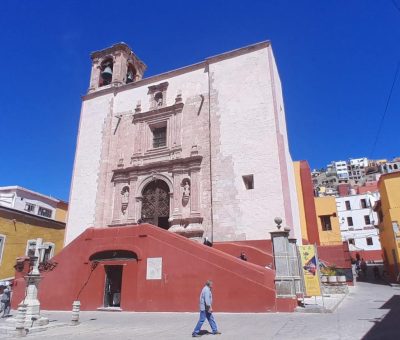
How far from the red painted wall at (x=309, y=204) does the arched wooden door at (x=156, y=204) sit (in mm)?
8365

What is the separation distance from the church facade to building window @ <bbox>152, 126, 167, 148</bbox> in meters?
0.06

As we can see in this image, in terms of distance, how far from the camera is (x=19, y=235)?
61.5 feet

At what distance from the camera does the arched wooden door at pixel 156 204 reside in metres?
Result: 16.8

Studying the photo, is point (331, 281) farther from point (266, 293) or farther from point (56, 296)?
point (56, 296)

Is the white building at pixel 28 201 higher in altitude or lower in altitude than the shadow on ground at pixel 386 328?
higher

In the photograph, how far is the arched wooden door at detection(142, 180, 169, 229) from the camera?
659 inches

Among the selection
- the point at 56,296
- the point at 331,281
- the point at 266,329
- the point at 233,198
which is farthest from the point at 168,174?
the point at 266,329

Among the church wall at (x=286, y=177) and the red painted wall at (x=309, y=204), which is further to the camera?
the red painted wall at (x=309, y=204)

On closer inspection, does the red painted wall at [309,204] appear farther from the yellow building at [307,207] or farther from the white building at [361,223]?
the white building at [361,223]

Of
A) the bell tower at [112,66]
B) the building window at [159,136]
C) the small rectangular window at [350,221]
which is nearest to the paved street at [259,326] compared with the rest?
the building window at [159,136]

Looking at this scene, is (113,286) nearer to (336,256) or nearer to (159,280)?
(159,280)

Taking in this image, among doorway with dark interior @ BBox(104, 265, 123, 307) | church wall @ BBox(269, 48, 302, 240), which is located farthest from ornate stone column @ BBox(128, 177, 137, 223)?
church wall @ BBox(269, 48, 302, 240)

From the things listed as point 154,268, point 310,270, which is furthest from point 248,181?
point 310,270

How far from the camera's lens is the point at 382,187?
816 inches
